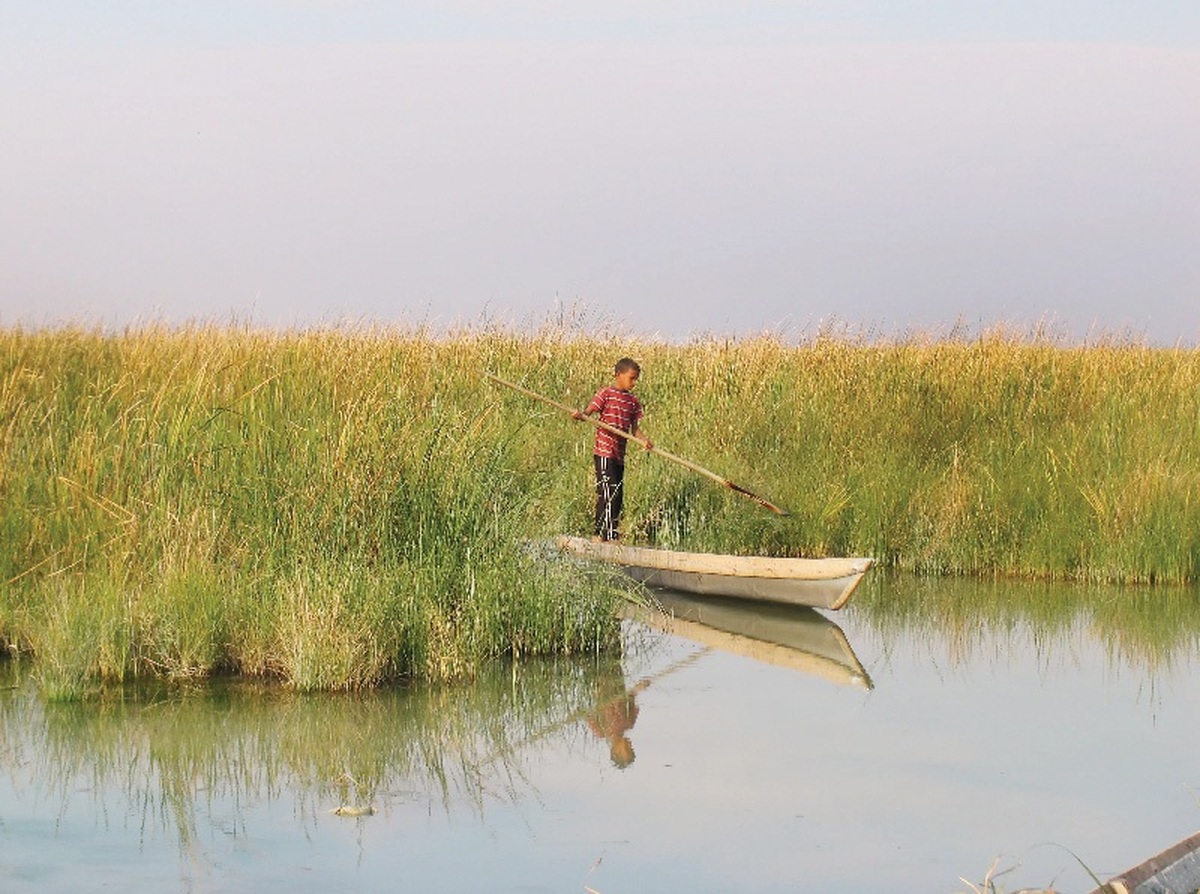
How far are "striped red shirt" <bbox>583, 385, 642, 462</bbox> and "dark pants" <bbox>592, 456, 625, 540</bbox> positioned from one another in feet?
0.21

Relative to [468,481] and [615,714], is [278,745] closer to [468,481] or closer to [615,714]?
[615,714]

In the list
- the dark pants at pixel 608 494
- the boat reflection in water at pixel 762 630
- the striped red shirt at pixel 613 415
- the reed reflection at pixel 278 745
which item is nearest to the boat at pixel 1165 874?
the reed reflection at pixel 278 745

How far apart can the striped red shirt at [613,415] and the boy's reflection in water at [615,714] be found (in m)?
3.32

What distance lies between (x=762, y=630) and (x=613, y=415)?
230 centimetres

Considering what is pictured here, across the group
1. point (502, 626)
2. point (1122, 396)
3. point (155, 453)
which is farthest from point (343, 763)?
point (1122, 396)

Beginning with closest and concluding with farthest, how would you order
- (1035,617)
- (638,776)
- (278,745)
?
(638,776) → (278,745) → (1035,617)

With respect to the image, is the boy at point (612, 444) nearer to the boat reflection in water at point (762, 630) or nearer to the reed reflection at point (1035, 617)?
the boat reflection in water at point (762, 630)

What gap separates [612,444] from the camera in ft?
37.8

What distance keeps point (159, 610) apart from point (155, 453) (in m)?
1.39

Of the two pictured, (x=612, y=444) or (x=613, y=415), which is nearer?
(x=612, y=444)

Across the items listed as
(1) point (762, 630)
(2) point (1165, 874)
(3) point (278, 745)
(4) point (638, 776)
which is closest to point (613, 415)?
(1) point (762, 630)

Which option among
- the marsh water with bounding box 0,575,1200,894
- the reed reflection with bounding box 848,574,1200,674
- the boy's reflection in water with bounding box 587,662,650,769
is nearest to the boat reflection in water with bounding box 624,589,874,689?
the marsh water with bounding box 0,575,1200,894

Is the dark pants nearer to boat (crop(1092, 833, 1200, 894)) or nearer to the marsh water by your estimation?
the marsh water

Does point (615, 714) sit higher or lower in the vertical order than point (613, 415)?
lower
